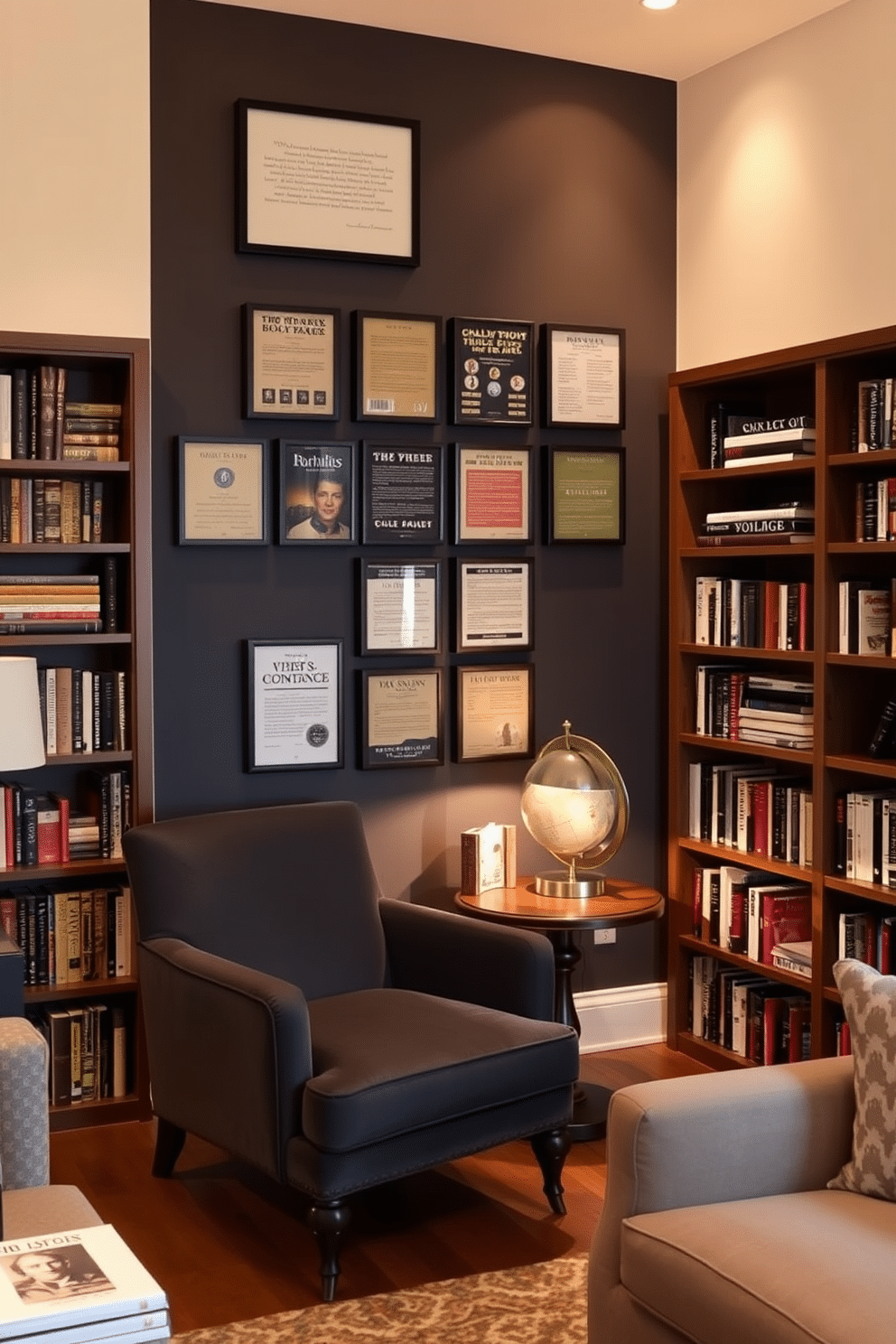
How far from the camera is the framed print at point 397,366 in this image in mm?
4117

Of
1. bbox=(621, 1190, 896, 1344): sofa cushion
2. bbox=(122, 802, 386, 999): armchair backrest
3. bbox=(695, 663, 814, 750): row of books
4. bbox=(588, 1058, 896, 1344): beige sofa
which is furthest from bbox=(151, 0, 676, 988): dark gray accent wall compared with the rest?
bbox=(621, 1190, 896, 1344): sofa cushion

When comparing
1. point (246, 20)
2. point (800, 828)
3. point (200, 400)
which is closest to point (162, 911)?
point (200, 400)

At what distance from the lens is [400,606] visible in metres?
4.21

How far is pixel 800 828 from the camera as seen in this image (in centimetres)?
399

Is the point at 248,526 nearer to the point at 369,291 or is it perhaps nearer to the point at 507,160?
the point at 369,291

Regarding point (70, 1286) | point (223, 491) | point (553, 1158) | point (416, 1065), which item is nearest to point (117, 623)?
point (223, 491)

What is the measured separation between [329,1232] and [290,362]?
7.45ft

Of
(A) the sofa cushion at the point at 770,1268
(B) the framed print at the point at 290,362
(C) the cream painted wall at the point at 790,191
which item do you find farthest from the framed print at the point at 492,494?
(A) the sofa cushion at the point at 770,1268

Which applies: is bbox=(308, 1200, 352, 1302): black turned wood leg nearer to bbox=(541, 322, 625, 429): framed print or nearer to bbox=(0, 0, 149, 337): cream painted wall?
bbox=(0, 0, 149, 337): cream painted wall

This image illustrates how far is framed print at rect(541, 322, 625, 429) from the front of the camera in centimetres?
438

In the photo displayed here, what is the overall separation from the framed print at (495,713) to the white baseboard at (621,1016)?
815 mm

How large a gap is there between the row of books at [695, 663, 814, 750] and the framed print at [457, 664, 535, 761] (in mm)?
523

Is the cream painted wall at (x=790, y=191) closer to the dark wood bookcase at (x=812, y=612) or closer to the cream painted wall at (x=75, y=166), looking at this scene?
the dark wood bookcase at (x=812, y=612)

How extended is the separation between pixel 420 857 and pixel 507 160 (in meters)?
2.07
